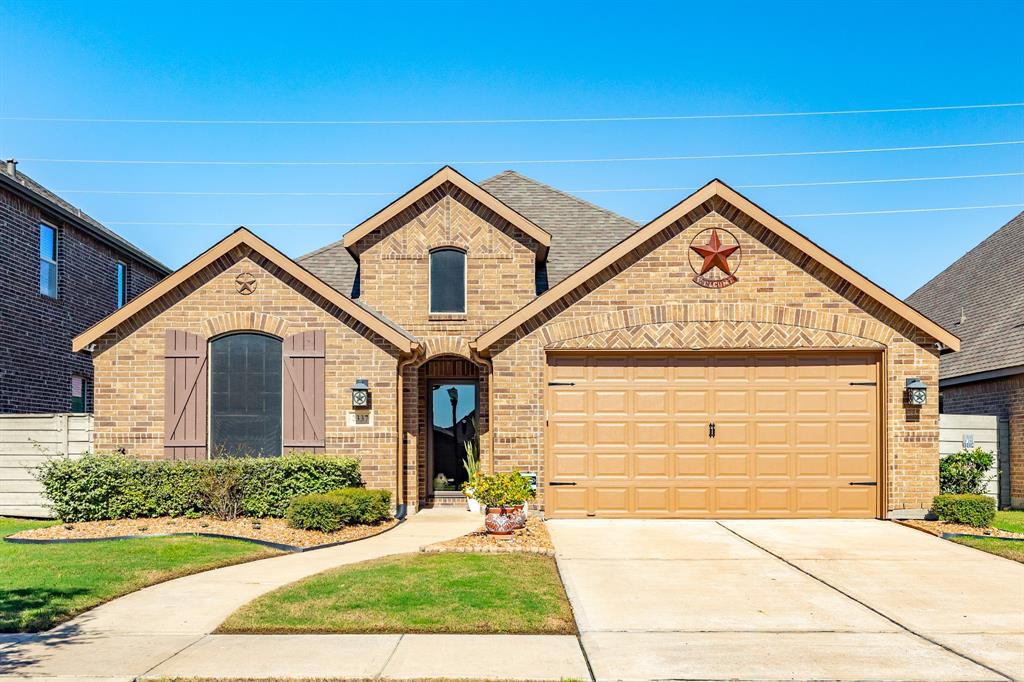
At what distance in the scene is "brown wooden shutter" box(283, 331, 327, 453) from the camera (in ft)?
48.8

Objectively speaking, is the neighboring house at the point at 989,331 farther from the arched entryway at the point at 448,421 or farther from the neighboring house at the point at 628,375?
the arched entryway at the point at 448,421

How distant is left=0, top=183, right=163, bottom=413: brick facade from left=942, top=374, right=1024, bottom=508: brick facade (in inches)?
815

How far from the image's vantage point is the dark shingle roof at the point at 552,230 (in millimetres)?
19078

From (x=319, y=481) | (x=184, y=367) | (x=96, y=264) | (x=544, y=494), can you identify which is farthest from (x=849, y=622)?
(x=96, y=264)

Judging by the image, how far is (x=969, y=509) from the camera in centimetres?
1347

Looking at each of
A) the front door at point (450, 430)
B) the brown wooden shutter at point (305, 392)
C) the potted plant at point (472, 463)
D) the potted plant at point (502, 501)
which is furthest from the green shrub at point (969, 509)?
the brown wooden shutter at point (305, 392)

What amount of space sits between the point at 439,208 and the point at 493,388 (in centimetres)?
478

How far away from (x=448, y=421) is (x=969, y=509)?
972 centimetres

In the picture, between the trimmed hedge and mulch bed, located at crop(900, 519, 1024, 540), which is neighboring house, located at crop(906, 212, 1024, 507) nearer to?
mulch bed, located at crop(900, 519, 1024, 540)

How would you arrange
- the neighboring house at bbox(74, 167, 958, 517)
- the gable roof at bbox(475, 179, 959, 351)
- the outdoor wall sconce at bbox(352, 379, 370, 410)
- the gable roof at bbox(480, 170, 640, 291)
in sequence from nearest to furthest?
the gable roof at bbox(475, 179, 959, 351)
the neighboring house at bbox(74, 167, 958, 517)
the outdoor wall sconce at bbox(352, 379, 370, 410)
the gable roof at bbox(480, 170, 640, 291)

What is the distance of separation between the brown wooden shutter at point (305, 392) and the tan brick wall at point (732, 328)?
3128 mm

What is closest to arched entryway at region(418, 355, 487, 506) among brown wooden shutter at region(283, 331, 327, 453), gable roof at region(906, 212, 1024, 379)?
brown wooden shutter at region(283, 331, 327, 453)

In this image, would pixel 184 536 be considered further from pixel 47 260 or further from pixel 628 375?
pixel 47 260

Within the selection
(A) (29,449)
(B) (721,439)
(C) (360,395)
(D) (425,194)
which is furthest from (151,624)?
(D) (425,194)
